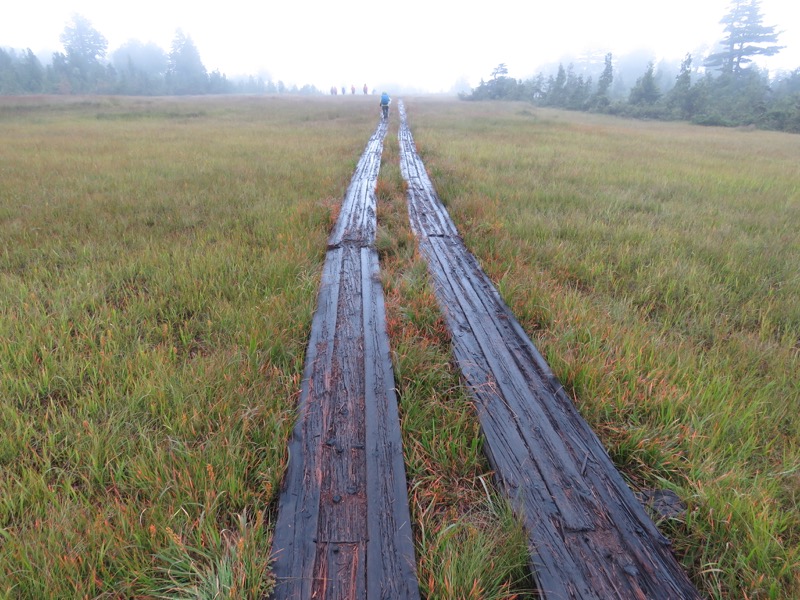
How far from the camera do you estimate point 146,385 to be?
7.30 feet

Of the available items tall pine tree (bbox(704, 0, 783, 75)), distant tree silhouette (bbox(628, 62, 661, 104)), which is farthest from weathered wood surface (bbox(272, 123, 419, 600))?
tall pine tree (bbox(704, 0, 783, 75))

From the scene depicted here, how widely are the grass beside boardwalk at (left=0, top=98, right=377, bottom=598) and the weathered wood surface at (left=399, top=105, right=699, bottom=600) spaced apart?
3.56ft

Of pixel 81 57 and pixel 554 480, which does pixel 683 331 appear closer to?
pixel 554 480

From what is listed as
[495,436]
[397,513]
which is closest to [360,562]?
[397,513]

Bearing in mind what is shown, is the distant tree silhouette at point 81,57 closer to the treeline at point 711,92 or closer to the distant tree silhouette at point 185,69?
the distant tree silhouette at point 185,69

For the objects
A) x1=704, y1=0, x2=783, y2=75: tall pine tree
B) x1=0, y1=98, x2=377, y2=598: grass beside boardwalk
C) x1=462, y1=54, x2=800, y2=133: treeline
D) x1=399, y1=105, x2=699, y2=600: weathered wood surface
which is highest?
x1=704, y1=0, x2=783, y2=75: tall pine tree

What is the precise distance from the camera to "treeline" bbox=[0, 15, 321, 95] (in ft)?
194

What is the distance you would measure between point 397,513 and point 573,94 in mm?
57895

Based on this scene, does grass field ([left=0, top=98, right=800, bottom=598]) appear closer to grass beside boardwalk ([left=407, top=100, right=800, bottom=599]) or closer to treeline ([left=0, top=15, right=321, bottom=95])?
grass beside boardwalk ([left=407, top=100, right=800, bottom=599])

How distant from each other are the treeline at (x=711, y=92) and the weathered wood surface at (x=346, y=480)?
38.9m

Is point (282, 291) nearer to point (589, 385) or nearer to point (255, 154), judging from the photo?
point (589, 385)

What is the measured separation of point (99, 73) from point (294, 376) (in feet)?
310

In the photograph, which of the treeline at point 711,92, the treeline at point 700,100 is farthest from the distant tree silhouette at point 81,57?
the treeline at point 700,100

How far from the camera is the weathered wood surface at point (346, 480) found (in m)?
1.40
